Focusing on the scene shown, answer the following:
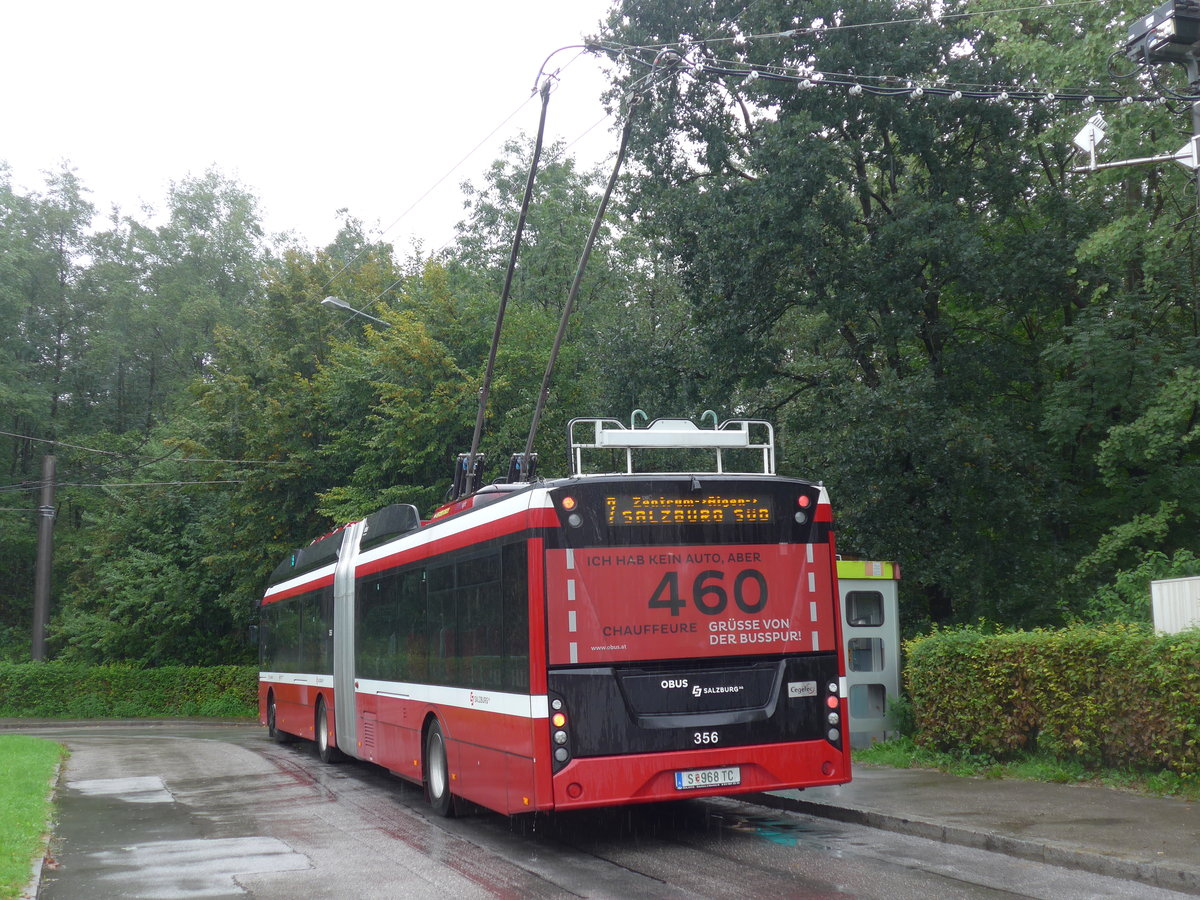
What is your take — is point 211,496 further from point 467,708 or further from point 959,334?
point 467,708

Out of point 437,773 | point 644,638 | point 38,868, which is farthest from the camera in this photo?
point 437,773

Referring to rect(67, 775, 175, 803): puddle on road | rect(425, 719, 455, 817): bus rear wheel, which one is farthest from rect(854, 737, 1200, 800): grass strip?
rect(67, 775, 175, 803): puddle on road

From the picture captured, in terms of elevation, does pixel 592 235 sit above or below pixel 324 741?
above

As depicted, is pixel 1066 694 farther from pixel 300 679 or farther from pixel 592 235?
pixel 300 679

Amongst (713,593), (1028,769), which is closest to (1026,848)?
(713,593)

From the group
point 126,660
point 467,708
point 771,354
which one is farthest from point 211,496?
point 467,708

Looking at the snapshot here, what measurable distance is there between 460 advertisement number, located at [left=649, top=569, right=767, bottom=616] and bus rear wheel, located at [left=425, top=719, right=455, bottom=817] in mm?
3158

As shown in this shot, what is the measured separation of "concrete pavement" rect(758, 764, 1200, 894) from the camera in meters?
7.87

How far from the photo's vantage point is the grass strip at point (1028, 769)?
1047 cm

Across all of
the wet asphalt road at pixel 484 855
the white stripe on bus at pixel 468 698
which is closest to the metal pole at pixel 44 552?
the wet asphalt road at pixel 484 855

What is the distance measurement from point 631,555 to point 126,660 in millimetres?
38436

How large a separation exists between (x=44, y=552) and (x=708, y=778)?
3654cm

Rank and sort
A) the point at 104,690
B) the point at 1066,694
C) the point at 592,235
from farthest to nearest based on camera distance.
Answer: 1. the point at 104,690
2. the point at 592,235
3. the point at 1066,694

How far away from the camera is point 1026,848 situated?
27.8 ft
